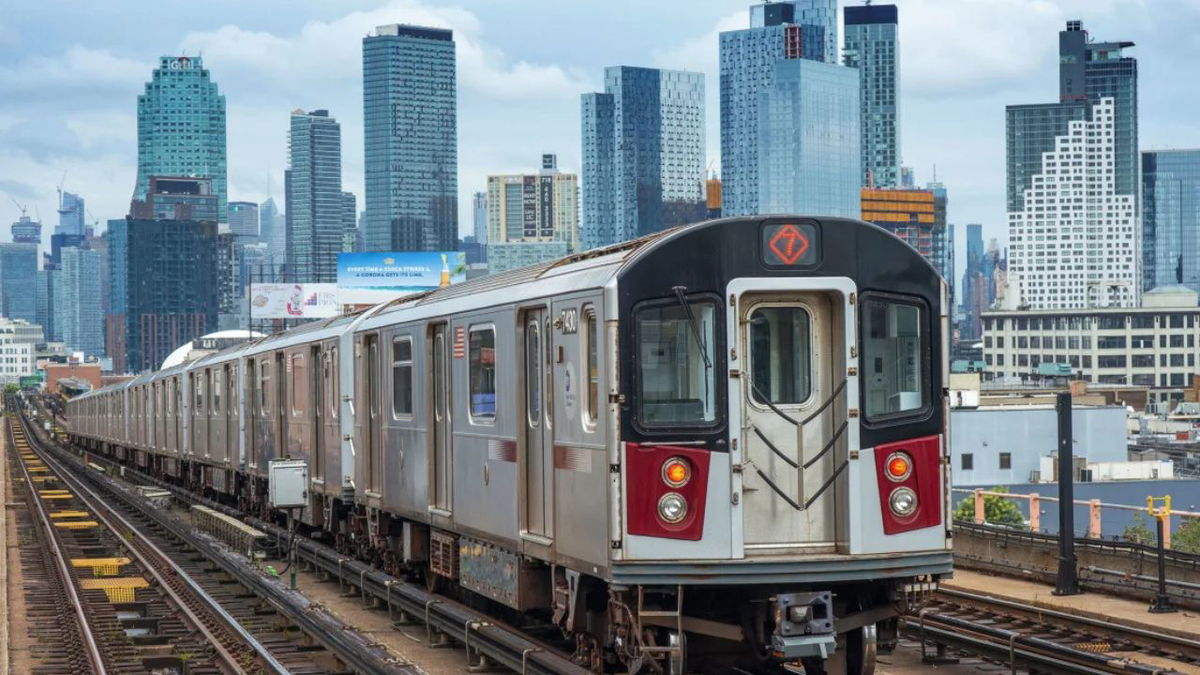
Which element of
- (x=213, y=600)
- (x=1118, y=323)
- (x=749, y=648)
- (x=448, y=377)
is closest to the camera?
(x=749, y=648)

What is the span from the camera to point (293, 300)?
125875 millimetres

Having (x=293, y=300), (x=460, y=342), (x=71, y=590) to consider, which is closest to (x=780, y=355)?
(x=460, y=342)

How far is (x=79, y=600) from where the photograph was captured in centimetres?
2000

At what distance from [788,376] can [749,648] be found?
197 cm

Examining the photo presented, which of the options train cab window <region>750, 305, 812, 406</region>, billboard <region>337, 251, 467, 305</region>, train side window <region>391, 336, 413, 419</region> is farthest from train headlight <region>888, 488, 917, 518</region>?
billboard <region>337, 251, 467, 305</region>

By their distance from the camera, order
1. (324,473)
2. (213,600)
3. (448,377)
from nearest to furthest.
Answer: (448,377) < (213,600) < (324,473)

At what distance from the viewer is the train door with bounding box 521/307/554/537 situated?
1262cm

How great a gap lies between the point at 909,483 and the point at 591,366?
2211mm

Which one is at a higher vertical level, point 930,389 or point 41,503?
point 930,389

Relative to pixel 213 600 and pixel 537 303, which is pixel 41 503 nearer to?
pixel 213 600

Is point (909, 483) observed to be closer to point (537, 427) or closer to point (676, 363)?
point (676, 363)

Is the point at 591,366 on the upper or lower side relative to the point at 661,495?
upper

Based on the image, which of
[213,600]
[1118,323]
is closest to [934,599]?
[213,600]

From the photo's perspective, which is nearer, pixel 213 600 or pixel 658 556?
pixel 658 556
